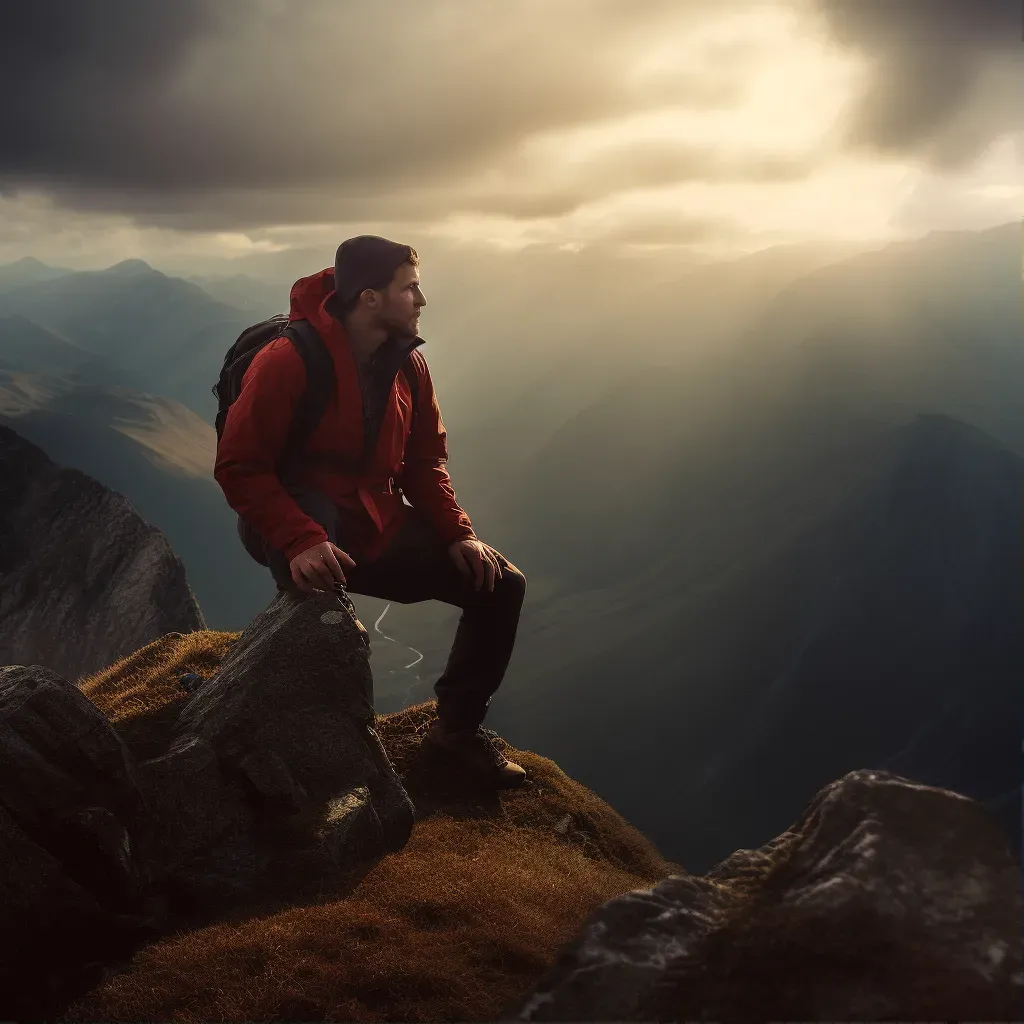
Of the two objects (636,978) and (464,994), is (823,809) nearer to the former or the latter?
(636,978)

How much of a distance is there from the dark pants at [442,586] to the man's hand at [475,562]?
100 millimetres

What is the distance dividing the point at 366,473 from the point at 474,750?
172 inches

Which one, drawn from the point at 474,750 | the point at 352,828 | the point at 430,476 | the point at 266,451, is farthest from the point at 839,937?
the point at 474,750

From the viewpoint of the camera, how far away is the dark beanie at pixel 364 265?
8445 mm

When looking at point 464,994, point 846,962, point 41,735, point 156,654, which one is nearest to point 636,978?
point 846,962

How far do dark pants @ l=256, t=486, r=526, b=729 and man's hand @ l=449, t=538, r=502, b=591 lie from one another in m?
0.10

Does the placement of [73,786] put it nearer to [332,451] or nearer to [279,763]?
[279,763]

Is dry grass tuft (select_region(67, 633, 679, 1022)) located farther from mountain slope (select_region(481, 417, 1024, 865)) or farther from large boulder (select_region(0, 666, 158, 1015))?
mountain slope (select_region(481, 417, 1024, 865))

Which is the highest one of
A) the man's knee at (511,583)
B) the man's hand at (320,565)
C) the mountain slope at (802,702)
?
the man's hand at (320,565)

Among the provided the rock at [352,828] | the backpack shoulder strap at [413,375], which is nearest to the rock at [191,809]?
the rock at [352,828]

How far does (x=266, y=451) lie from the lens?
802 centimetres

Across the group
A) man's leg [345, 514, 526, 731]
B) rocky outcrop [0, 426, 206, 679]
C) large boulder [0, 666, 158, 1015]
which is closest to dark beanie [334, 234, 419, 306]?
man's leg [345, 514, 526, 731]

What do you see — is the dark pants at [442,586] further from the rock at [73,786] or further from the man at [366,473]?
the rock at [73,786]

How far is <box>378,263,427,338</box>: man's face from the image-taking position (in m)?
8.46
